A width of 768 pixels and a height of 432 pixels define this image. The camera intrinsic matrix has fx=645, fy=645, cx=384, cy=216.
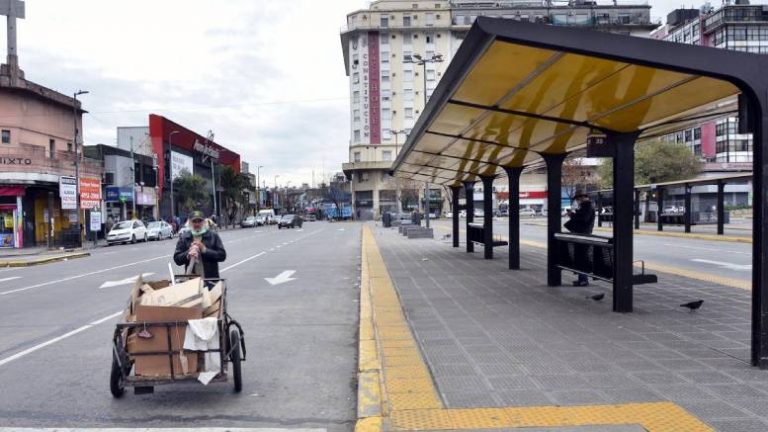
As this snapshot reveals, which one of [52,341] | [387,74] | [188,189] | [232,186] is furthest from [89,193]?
[387,74]

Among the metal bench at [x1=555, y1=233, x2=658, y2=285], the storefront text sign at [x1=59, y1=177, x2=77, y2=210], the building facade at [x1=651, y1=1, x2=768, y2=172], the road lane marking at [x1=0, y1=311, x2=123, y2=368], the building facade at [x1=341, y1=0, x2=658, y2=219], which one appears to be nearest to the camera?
the road lane marking at [x1=0, y1=311, x2=123, y2=368]

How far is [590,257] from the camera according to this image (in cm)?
985

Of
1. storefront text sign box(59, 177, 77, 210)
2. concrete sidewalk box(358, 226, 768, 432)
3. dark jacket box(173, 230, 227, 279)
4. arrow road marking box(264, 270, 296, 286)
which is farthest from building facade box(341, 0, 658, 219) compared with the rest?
dark jacket box(173, 230, 227, 279)

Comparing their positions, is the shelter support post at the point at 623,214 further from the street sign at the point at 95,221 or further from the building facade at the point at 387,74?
the building facade at the point at 387,74

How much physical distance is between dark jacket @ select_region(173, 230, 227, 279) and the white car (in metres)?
33.7

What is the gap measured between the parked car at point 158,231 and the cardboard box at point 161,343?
3874cm

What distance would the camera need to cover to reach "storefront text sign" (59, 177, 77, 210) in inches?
1272

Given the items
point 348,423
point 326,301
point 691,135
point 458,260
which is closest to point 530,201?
point 691,135

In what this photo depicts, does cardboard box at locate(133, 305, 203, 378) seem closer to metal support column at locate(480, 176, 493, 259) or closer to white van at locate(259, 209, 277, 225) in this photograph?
metal support column at locate(480, 176, 493, 259)

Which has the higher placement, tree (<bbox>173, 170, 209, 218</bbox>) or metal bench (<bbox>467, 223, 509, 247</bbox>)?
tree (<bbox>173, 170, 209, 218</bbox>)

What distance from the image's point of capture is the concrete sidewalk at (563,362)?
4.57m

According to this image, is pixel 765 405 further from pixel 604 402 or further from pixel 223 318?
pixel 223 318

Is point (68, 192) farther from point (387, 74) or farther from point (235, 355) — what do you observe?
point (387, 74)

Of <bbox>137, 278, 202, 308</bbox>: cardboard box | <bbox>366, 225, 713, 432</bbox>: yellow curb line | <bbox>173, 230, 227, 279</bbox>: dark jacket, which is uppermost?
<bbox>173, 230, 227, 279</bbox>: dark jacket
